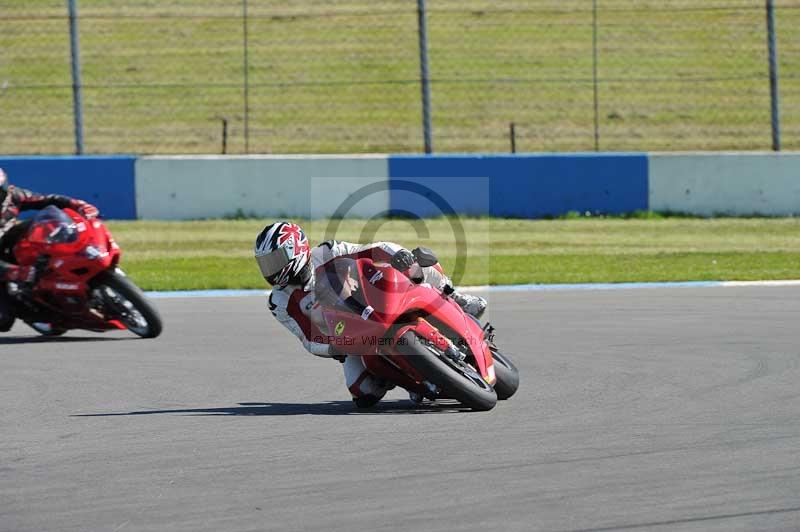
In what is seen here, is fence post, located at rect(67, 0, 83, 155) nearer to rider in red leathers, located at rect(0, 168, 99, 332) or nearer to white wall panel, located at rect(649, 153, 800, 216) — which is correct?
rider in red leathers, located at rect(0, 168, 99, 332)

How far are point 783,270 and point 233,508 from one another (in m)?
10.3

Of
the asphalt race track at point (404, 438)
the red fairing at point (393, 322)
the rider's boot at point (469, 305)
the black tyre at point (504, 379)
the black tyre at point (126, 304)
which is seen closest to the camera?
the asphalt race track at point (404, 438)

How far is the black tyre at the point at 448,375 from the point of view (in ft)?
24.1

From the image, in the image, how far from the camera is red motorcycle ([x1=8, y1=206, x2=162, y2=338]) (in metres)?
11.1

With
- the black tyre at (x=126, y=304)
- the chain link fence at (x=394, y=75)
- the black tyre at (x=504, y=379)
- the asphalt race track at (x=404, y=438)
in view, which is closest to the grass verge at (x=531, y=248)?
the black tyre at (x=126, y=304)

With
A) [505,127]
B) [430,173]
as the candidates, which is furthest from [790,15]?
[430,173]

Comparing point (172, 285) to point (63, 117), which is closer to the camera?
point (172, 285)

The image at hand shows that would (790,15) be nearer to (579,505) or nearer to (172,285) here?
(172,285)

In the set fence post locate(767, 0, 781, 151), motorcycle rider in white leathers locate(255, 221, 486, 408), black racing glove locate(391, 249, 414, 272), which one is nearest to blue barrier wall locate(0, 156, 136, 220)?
fence post locate(767, 0, 781, 151)

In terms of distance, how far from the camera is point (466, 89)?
84.2ft

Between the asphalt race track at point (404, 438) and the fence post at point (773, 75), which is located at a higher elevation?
the fence post at point (773, 75)

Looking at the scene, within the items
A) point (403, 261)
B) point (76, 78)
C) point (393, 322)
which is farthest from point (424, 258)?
point (76, 78)

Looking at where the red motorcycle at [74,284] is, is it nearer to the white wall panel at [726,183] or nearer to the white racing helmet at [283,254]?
the white racing helmet at [283,254]

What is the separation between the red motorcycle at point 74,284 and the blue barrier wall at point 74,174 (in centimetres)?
674
